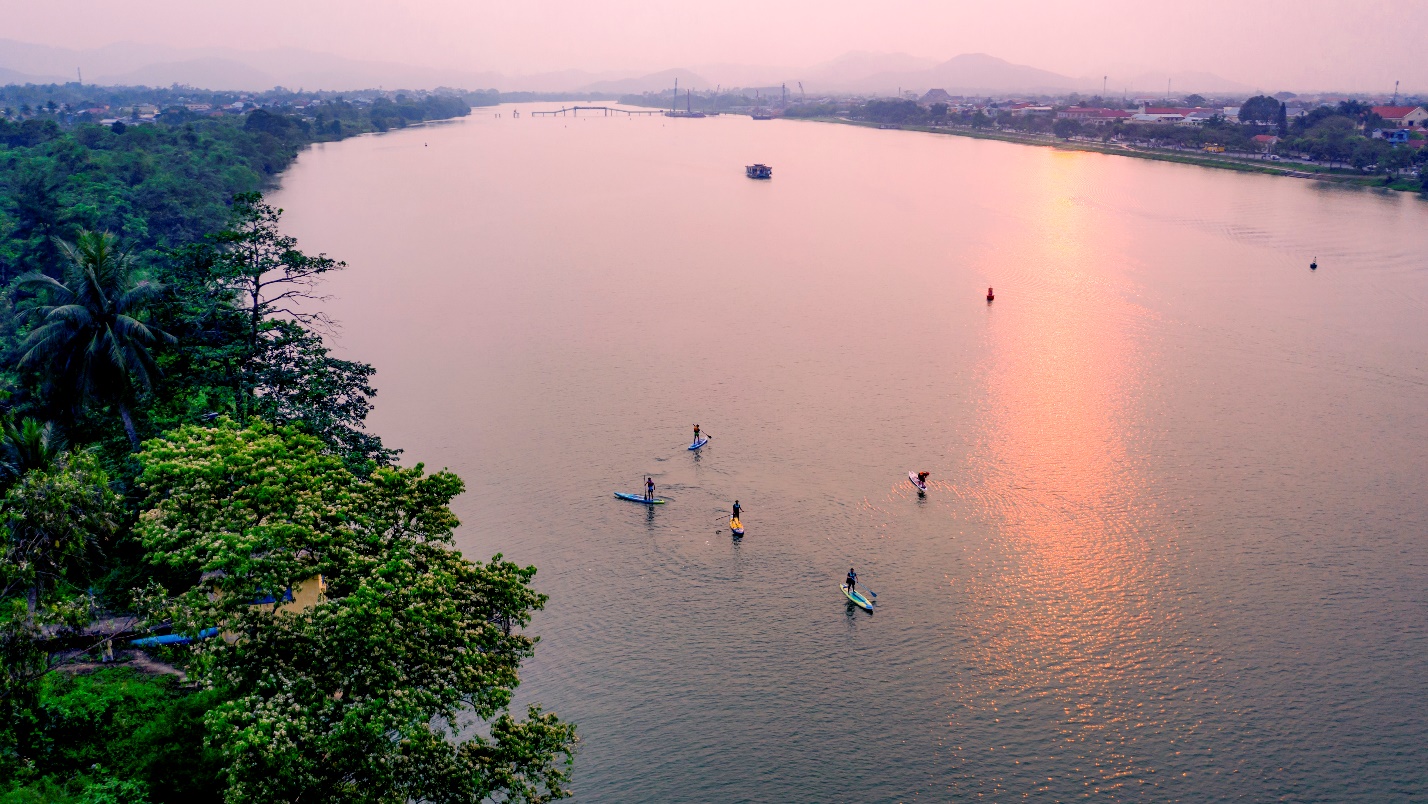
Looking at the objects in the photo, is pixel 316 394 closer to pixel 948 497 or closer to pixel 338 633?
pixel 338 633

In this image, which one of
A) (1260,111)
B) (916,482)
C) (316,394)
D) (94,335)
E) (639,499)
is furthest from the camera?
(1260,111)

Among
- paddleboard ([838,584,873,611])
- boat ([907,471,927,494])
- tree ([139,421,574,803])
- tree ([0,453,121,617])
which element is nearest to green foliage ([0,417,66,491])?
tree ([0,453,121,617])

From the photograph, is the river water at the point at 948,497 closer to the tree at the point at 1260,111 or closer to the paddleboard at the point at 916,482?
the paddleboard at the point at 916,482

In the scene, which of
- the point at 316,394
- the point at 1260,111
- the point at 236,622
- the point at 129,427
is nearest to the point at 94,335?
the point at 129,427

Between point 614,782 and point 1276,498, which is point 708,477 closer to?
point 614,782

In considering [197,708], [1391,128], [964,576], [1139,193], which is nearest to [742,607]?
[964,576]

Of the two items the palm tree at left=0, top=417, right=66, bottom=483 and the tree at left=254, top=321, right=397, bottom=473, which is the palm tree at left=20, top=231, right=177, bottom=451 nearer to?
the tree at left=254, top=321, right=397, bottom=473
